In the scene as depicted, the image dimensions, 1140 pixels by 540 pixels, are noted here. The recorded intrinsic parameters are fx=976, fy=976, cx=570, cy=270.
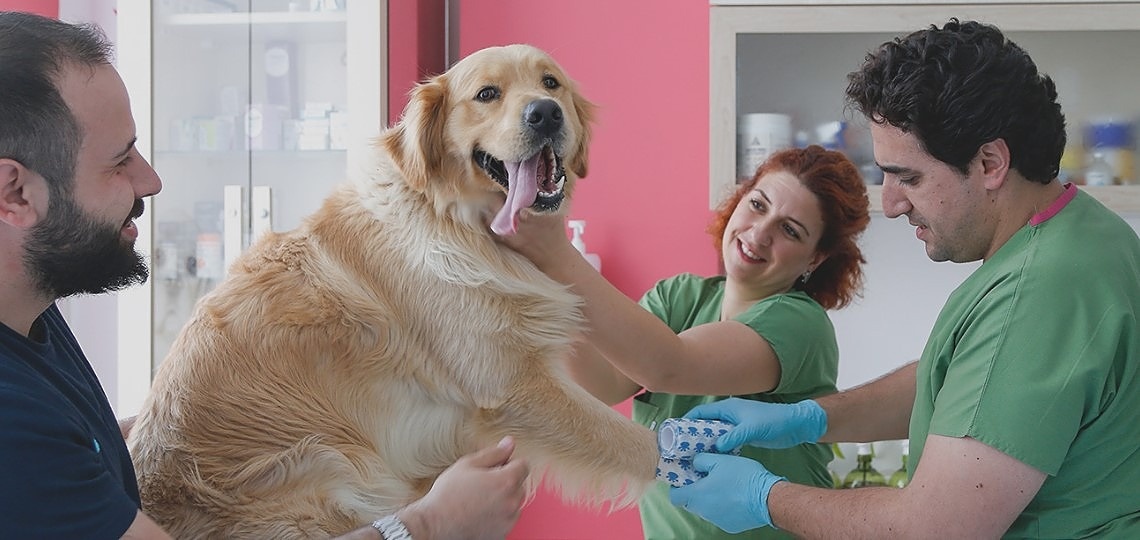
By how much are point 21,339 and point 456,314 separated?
635 millimetres

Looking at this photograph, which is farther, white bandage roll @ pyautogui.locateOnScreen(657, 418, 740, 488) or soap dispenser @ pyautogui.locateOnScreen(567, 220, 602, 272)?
soap dispenser @ pyautogui.locateOnScreen(567, 220, 602, 272)

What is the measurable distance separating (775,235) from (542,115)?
1.92ft

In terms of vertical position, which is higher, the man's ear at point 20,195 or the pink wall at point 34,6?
the pink wall at point 34,6

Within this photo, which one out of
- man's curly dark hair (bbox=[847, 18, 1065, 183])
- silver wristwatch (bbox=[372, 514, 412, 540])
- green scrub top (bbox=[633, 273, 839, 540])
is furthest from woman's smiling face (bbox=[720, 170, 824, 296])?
silver wristwatch (bbox=[372, 514, 412, 540])

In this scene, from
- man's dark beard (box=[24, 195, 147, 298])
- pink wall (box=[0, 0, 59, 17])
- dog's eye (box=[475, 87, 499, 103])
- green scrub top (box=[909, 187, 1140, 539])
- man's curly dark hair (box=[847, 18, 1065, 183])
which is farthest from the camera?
pink wall (box=[0, 0, 59, 17])

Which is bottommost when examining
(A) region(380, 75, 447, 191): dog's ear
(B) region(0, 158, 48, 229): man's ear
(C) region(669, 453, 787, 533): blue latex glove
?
(C) region(669, 453, 787, 533): blue latex glove

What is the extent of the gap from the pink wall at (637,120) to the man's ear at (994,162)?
1553 mm

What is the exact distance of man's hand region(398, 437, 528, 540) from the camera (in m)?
1.28

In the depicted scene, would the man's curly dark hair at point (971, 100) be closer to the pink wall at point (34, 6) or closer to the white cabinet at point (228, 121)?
the white cabinet at point (228, 121)

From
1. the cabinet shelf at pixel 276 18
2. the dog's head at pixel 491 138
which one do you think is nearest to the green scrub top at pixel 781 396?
the dog's head at pixel 491 138

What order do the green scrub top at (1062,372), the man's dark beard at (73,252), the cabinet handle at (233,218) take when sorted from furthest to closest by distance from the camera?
the cabinet handle at (233,218), the green scrub top at (1062,372), the man's dark beard at (73,252)

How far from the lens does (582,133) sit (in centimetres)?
171

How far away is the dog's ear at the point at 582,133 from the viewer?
1.68 m

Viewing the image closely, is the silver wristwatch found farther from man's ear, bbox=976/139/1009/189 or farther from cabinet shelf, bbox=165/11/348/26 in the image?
cabinet shelf, bbox=165/11/348/26
